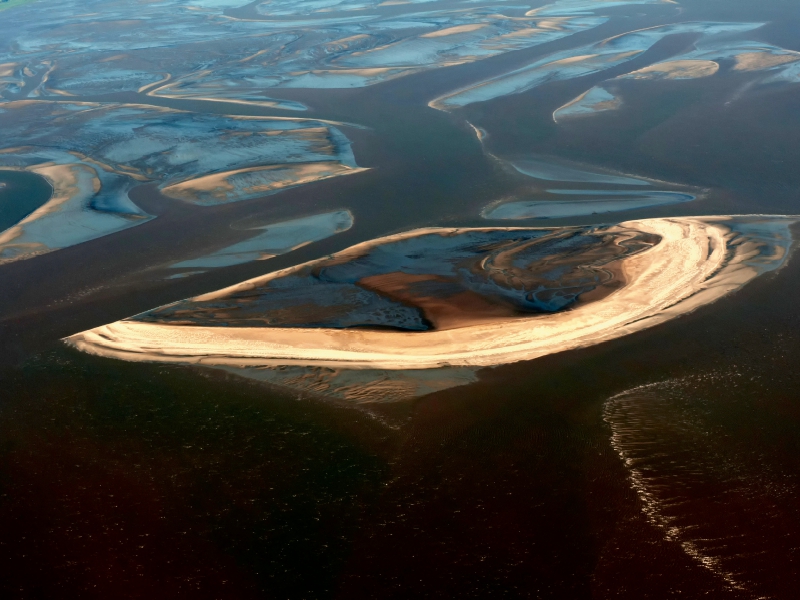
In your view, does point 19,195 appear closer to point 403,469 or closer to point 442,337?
point 442,337

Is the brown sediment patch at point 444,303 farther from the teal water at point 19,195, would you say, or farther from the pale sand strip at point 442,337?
the teal water at point 19,195

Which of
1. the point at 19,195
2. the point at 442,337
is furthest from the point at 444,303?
the point at 19,195

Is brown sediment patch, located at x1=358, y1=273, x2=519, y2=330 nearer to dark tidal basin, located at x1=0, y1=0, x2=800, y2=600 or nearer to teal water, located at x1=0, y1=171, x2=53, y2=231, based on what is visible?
dark tidal basin, located at x1=0, y1=0, x2=800, y2=600

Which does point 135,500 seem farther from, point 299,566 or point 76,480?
point 299,566

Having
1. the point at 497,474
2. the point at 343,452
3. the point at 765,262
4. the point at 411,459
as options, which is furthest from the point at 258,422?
the point at 765,262

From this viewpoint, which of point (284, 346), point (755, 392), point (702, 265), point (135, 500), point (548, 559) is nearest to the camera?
point (548, 559)

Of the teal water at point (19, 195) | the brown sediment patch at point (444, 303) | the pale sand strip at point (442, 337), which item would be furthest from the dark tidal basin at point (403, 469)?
the teal water at point (19, 195)
